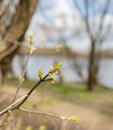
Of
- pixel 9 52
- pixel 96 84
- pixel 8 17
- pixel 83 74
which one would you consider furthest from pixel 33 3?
pixel 83 74

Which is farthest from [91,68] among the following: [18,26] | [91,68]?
[18,26]

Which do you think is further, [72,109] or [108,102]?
[108,102]

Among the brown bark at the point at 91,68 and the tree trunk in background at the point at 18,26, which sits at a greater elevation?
the tree trunk in background at the point at 18,26

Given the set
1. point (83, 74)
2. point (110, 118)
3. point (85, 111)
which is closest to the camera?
point (110, 118)

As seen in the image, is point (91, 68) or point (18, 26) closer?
point (18, 26)

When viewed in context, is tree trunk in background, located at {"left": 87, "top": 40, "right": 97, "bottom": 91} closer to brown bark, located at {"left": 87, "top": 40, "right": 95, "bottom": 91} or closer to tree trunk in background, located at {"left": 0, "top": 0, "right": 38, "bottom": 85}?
brown bark, located at {"left": 87, "top": 40, "right": 95, "bottom": 91}

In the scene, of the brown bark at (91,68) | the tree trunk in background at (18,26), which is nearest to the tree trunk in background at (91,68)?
the brown bark at (91,68)

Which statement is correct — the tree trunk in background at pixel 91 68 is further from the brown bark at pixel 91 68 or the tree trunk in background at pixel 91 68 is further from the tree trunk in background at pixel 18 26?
the tree trunk in background at pixel 18 26

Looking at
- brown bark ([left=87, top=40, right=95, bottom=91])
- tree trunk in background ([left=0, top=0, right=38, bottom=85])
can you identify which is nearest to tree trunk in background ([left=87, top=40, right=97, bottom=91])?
brown bark ([left=87, top=40, right=95, bottom=91])

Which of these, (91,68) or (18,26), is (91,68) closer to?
(91,68)

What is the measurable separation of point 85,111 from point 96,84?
576cm

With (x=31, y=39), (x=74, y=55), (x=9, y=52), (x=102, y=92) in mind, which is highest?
(x=31, y=39)

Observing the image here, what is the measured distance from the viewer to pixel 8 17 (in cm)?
408

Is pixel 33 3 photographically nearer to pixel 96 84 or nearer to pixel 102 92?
pixel 102 92
